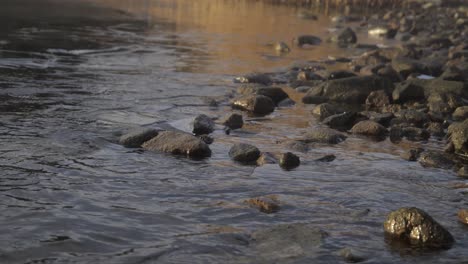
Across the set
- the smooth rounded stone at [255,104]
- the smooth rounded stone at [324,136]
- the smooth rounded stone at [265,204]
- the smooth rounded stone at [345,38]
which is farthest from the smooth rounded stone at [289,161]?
the smooth rounded stone at [345,38]

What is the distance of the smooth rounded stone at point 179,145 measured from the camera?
7.95 metres

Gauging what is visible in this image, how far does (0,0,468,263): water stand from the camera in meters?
5.32

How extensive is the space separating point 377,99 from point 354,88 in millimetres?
558

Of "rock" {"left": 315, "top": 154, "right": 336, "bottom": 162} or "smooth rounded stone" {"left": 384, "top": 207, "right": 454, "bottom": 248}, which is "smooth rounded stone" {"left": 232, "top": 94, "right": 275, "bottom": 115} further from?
"smooth rounded stone" {"left": 384, "top": 207, "right": 454, "bottom": 248}

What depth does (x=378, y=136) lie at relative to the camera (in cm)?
957

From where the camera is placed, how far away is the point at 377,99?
11.8 m

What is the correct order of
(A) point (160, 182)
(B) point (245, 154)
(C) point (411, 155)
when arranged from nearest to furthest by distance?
(A) point (160, 182) < (B) point (245, 154) < (C) point (411, 155)

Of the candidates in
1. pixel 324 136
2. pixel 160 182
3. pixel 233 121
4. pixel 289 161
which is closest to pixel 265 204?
pixel 160 182

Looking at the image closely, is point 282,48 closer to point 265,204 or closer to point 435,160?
point 435,160

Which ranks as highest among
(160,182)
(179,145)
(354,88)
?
(354,88)

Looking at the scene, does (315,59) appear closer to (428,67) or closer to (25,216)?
(428,67)

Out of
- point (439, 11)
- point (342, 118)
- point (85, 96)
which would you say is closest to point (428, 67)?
point (342, 118)

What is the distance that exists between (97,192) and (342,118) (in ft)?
15.4

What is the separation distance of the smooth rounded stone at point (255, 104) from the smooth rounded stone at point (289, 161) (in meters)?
3.17
